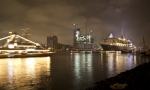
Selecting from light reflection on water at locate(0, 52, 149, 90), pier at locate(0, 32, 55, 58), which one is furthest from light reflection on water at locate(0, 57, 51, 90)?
pier at locate(0, 32, 55, 58)

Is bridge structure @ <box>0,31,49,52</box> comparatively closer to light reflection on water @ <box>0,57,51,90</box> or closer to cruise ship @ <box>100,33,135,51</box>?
light reflection on water @ <box>0,57,51,90</box>

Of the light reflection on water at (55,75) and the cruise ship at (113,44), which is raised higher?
the cruise ship at (113,44)

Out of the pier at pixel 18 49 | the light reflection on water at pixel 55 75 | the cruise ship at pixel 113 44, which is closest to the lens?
the light reflection on water at pixel 55 75

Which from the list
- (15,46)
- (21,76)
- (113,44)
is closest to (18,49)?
(15,46)

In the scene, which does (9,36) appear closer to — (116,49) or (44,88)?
(44,88)

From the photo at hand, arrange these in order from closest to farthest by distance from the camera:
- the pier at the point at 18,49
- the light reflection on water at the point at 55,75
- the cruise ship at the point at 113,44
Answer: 1. the light reflection on water at the point at 55,75
2. the pier at the point at 18,49
3. the cruise ship at the point at 113,44

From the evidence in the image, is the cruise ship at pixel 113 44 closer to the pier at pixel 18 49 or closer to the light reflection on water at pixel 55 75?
the pier at pixel 18 49

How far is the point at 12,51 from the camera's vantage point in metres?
70.8

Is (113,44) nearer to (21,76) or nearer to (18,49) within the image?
(18,49)

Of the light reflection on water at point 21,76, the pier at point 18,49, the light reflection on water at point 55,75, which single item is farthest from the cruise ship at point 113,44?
the light reflection on water at point 21,76

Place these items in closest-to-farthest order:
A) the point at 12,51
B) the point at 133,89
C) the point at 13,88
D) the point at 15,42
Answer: the point at 133,89
the point at 13,88
the point at 12,51
the point at 15,42

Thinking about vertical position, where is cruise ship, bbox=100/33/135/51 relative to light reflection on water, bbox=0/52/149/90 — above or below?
above

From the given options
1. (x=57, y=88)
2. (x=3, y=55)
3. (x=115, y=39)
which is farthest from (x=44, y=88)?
(x=115, y=39)

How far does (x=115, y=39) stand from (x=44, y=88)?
138247mm
